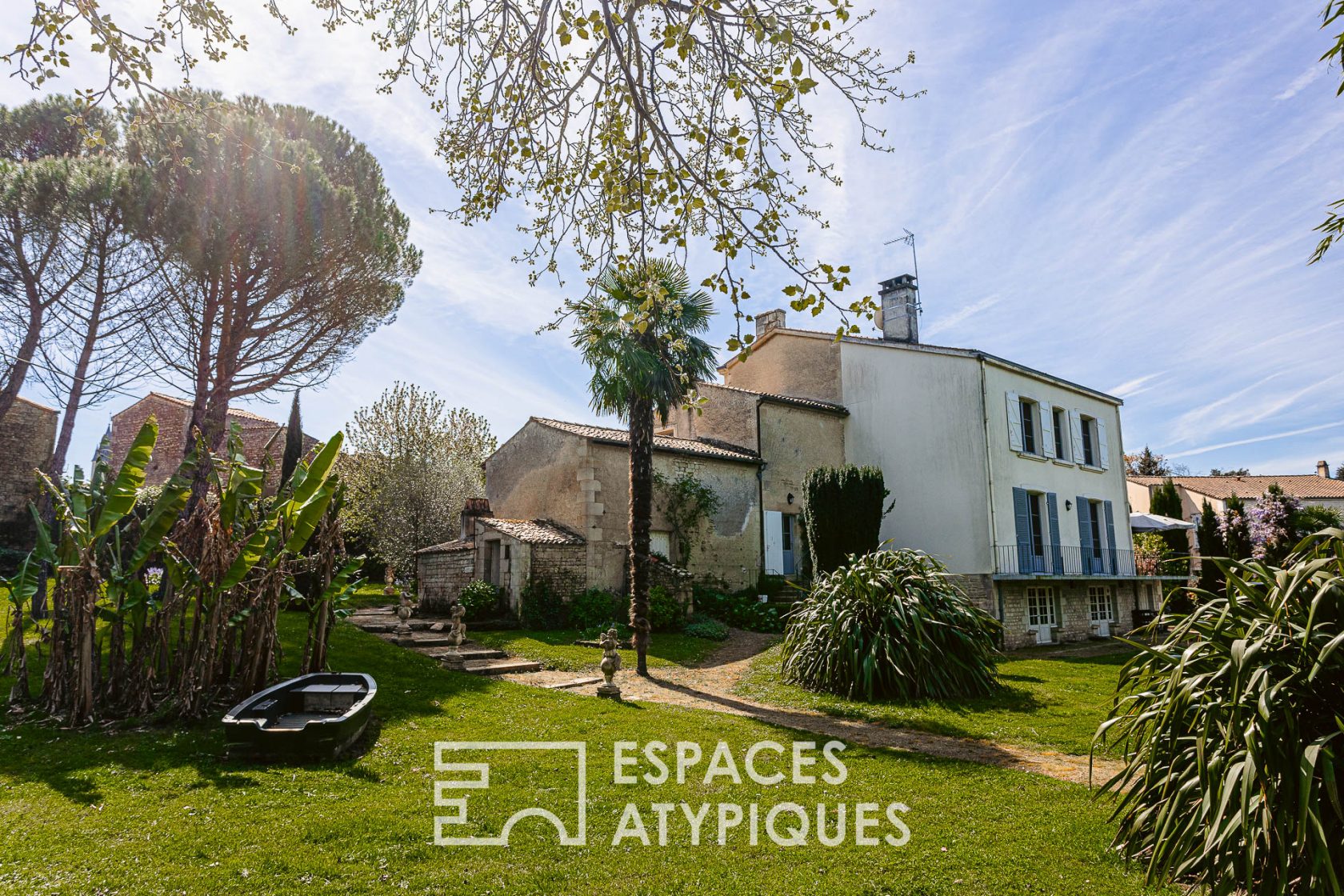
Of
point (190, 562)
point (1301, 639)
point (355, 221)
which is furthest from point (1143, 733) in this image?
point (355, 221)

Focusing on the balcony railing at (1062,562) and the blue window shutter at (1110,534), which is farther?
the blue window shutter at (1110,534)

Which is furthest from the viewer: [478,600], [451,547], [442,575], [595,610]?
[451,547]

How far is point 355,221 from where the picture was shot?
57.6 ft

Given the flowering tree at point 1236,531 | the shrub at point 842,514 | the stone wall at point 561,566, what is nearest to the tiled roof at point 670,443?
the stone wall at point 561,566

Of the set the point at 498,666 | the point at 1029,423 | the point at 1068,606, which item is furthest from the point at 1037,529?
the point at 498,666

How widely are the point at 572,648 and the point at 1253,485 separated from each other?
167 feet

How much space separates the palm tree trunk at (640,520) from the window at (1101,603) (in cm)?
1594

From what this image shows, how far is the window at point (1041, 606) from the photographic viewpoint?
69.3 ft

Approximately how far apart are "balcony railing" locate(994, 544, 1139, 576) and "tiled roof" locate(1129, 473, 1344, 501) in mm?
21229

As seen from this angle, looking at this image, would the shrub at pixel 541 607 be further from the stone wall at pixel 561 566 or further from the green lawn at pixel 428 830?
the green lawn at pixel 428 830

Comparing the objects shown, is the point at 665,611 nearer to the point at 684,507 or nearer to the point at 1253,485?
the point at 684,507

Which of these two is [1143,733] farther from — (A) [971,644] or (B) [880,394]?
(B) [880,394]

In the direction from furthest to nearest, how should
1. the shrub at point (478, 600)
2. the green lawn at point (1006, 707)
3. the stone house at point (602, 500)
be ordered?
1. the stone house at point (602, 500)
2. the shrub at point (478, 600)
3. the green lawn at point (1006, 707)

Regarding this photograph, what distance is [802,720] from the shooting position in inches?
384
